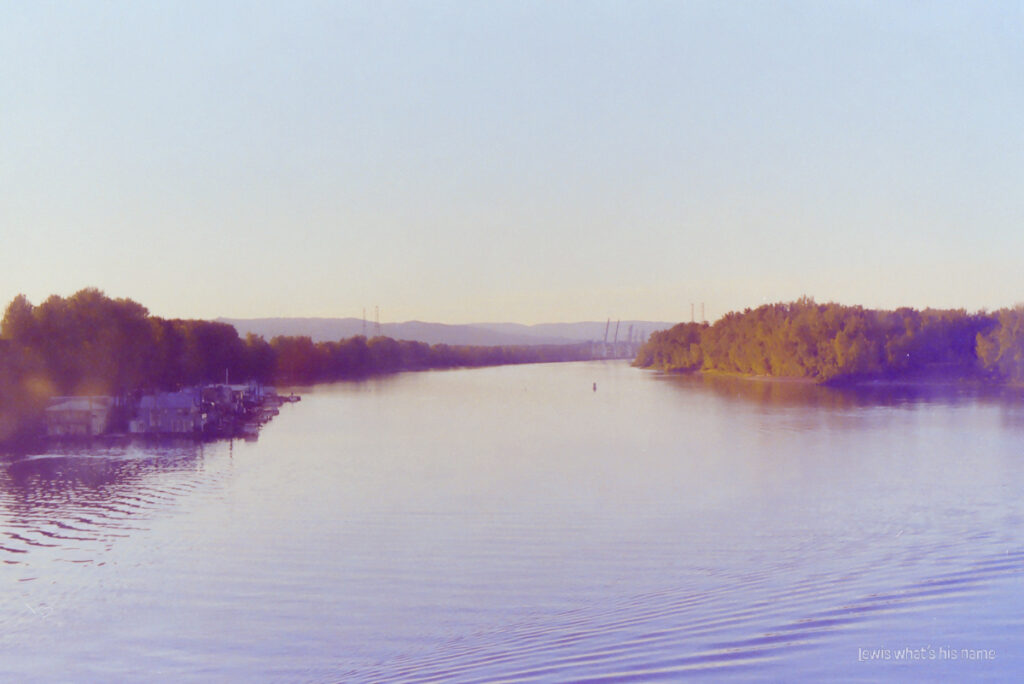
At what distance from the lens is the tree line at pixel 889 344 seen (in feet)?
146

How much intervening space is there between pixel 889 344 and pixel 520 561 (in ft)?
142

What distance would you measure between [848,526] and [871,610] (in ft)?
16.9

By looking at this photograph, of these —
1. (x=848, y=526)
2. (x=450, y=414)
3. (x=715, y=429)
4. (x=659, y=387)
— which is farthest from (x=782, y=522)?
(x=659, y=387)

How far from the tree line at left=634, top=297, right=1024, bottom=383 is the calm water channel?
2659 centimetres

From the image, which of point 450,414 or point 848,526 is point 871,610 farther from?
point 450,414

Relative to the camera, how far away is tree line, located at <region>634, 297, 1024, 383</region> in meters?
44.6

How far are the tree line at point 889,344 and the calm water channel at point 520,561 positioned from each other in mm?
26588

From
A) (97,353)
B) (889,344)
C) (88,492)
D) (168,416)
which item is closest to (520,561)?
(88,492)

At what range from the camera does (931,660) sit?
16.5 ft

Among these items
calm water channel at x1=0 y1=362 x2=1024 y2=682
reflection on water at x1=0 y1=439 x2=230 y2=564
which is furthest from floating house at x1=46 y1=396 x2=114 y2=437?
calm water channel at x1=0 y1=362 x2=1024 y2=682

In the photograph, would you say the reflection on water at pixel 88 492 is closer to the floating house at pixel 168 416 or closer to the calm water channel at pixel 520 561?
the calm water channel at pixel 520 561

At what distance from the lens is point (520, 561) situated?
9828mm

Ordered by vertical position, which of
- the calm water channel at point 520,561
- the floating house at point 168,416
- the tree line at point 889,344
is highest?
the tree line at point 889,344

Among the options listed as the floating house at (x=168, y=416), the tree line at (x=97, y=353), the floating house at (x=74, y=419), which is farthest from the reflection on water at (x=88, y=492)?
the tree line at (x=97, y=353)
